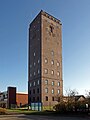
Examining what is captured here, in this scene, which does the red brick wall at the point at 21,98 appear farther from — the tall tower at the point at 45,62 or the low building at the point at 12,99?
the tall tower at the point at 45,62

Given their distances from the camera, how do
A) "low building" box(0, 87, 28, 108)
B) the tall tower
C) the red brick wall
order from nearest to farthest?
the tall tower, "low building" box(0, 87, 28, 108), the red brick wall

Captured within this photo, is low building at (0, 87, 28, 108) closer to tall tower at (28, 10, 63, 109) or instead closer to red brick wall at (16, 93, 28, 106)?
red brick wall at (16, 93, 28, 106)

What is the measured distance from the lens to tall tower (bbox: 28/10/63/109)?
75.1 metres

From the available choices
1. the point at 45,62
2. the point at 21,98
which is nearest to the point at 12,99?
the point at 21,98

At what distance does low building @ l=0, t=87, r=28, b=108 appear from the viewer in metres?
86.2

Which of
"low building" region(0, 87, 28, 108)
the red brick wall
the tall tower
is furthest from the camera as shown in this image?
the red brick wall

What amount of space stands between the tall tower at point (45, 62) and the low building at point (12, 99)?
8.66m

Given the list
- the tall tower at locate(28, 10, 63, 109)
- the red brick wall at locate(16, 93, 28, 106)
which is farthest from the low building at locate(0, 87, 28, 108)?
the tall tower at locate(28, 10, 63, 109)

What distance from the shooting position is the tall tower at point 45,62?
2955 inches

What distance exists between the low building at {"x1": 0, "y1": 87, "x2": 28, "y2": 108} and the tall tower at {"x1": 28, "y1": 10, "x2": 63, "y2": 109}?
8.66m

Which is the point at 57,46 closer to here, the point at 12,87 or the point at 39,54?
the point at 39,54

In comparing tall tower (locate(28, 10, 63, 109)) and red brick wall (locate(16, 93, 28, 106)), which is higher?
tall tower (locate(28, 10, 63, 109))

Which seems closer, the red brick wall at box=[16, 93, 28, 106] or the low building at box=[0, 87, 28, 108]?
the low building at box=[0, 87, 28, 108]

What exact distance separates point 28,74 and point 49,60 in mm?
11120
